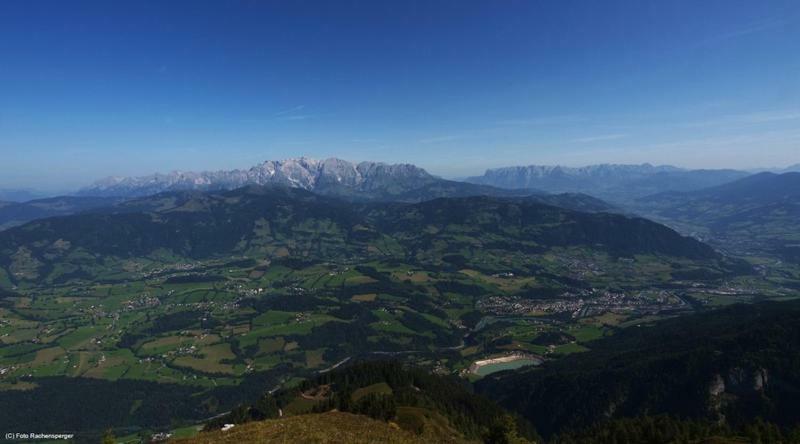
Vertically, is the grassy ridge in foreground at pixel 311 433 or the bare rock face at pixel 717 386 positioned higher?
the grassy ridge in foreground at pixel 311 433

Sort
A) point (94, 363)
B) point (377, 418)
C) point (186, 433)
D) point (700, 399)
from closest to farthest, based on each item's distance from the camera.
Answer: point (377, 418), point (700, 399), point (186, 433), point (94, 363)

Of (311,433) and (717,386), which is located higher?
(311,433)

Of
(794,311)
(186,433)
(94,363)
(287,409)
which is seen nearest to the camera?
(287,409)

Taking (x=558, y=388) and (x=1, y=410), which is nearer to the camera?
(x=558, y=388)

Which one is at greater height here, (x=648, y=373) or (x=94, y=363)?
(x=648, y=373)

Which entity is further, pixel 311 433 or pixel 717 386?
pixel 717 386

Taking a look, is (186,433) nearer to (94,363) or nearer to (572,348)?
(94,363)

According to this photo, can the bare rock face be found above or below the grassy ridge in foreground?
below

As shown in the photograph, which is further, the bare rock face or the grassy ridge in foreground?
the bare rock face

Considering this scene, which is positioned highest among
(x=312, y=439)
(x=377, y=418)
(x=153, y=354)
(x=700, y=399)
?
(x=312, y=439)

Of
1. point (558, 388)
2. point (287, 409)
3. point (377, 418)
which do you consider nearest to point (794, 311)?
point (558, 388)

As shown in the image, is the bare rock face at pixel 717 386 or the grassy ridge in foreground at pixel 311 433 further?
the bare rock face at pixel 717 386
